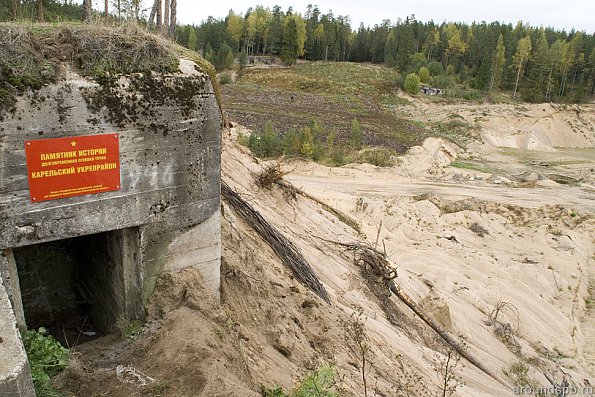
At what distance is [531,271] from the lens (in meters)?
17.4

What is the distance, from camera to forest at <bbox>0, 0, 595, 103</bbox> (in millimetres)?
62031

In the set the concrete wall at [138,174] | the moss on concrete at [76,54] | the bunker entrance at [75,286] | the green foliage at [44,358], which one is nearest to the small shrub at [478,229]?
the concrete wall at [138,174]

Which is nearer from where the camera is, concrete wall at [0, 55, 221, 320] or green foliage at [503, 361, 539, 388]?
concrete wall at [0, 55, 221, 320]

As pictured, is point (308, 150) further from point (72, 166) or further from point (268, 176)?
point (72, 166)

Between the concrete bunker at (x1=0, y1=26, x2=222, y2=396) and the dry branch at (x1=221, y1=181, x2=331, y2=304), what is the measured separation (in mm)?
2760

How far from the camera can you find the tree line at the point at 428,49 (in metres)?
62.4

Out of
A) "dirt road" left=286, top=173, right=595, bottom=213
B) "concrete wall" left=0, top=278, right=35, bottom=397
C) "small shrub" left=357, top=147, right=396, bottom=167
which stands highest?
"concrete wall" left=0, top=278, right=35, bottom=397

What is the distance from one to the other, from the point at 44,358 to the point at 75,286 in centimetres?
309

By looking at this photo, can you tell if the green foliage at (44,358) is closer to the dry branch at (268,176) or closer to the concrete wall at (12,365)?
the concrete wall at (12,365)

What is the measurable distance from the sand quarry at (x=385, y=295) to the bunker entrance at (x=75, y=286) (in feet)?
2.20

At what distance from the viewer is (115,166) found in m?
5.89

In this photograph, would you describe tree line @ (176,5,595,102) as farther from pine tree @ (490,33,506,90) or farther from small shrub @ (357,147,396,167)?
small shrub @ (357,147,396,167)

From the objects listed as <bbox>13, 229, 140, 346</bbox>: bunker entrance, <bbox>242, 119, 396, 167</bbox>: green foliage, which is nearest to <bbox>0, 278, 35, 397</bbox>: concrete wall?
<bbox>13, 229, 140, 346</bbox>: bunker entrance

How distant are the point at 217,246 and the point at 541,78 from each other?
63423 millimetres
